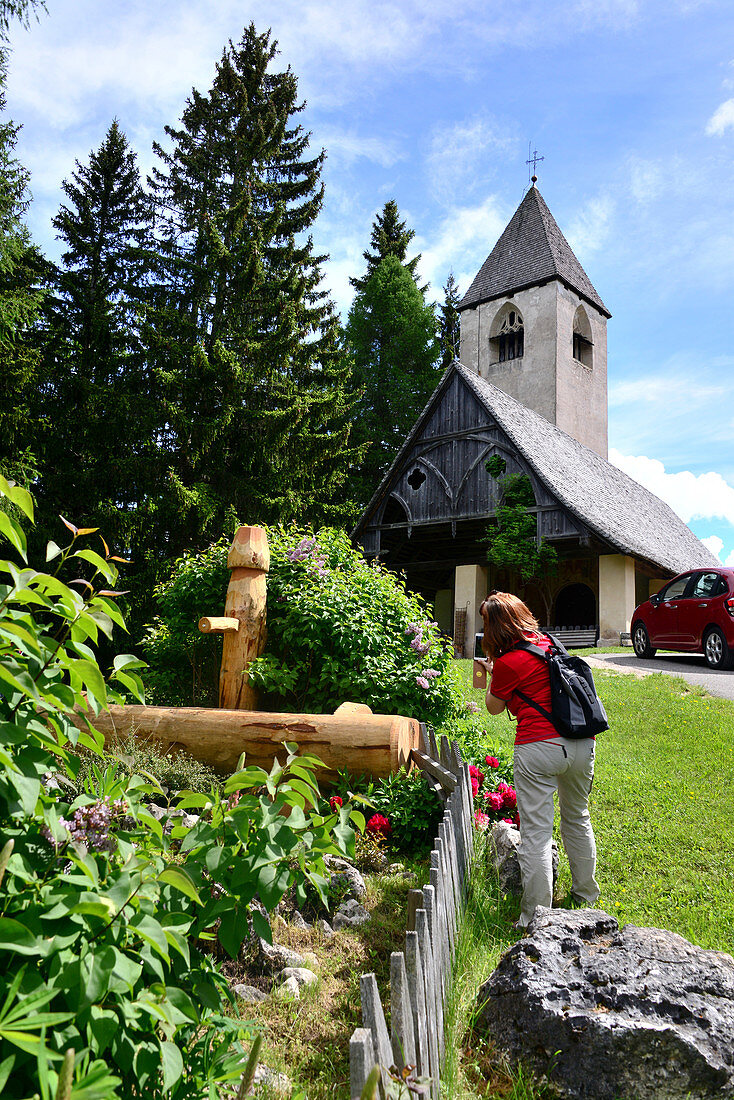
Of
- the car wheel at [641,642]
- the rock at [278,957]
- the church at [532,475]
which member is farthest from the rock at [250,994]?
the church at [532,475]

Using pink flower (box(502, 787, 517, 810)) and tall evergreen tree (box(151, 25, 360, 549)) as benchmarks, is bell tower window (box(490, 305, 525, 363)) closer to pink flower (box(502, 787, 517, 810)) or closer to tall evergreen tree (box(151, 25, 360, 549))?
tall evergreen tree (box(151, 25, 360, 549))

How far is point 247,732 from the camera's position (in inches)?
201

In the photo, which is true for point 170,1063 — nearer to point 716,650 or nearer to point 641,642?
point 716,650

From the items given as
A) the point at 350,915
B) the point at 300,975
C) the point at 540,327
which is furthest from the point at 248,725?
the point at 540,327

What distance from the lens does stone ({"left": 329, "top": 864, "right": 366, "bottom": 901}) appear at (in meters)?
3.91

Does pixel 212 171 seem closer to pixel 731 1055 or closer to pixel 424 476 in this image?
pixel 424 476

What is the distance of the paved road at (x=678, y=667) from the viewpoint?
10.7m

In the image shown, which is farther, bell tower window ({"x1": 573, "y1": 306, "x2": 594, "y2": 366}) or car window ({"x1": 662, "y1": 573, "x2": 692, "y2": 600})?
bell tower window ({"x1": 573, "y1": 306, "x2": 594, "y2": 366})

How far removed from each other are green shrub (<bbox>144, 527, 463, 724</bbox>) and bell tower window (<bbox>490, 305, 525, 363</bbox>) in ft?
75.5

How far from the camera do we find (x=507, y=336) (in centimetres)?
2836

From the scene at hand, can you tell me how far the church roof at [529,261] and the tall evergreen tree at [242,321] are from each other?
9.43m

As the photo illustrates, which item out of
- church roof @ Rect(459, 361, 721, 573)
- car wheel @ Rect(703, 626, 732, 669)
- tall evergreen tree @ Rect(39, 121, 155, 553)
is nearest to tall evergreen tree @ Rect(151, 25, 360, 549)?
tall evergreen tree @ Rect(39, 121, 155, 553)

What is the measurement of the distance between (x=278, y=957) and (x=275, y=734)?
6.11 ft

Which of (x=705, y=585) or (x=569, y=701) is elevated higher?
(x=705, y=585)
